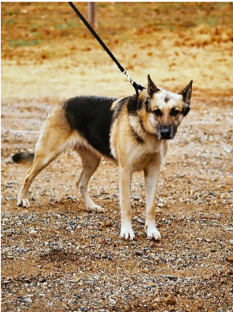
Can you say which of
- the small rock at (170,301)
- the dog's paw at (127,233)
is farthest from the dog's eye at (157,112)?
the small rock at (170,301)

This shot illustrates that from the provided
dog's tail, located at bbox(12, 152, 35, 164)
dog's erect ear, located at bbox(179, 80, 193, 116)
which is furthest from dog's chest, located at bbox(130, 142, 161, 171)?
dog's tail, located at bbox(12, 152, 35, 164)

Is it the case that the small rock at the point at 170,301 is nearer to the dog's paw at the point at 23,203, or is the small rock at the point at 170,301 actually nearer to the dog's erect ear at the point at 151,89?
the dog's erect ear at the point at 151,89

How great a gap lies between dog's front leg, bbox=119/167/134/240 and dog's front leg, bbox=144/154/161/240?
0.21 metres

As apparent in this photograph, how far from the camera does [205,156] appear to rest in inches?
353

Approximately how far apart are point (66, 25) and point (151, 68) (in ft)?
28.7

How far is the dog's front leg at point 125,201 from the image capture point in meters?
5.36

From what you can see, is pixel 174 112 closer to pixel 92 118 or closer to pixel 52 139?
pixel 92 118

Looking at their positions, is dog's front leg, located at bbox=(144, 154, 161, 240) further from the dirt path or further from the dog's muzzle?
the dog's muzzle

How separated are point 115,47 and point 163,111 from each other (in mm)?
16158

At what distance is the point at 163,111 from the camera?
16.1 feet

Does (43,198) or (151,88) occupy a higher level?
(151,88)

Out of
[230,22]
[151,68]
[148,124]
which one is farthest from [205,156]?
[230,22]

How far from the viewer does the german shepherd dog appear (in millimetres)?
5000

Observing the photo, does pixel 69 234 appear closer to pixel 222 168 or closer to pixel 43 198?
pixel 43 198
